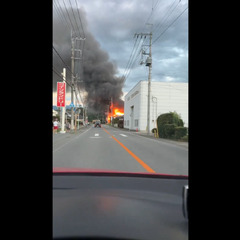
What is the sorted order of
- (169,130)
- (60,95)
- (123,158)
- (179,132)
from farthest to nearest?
(60,95), (169,130), (179,132), (123,158)

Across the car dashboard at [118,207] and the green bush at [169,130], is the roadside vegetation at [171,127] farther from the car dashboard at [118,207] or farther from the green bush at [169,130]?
the car dashboard at [118,207]

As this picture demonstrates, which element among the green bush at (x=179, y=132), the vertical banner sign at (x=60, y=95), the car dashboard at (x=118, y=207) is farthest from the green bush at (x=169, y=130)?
Answer: the car dashboard at (x=118, y=207)

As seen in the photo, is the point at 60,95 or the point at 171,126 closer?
the point at 171,126

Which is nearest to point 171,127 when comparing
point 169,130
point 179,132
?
point 169,130

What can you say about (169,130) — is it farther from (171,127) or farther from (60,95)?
(60,95)

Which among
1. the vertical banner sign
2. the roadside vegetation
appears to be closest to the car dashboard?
the roadside vegetation

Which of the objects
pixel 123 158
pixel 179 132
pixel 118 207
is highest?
pixel 118 207

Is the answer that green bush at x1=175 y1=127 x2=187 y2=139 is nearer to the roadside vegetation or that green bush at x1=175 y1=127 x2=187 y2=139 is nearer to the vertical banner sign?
the roadside vegetation
